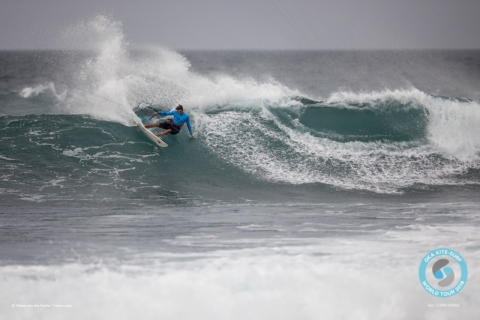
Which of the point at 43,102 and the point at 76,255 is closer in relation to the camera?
the point at 76,255

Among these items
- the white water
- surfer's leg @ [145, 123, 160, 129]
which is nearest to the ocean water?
the white water

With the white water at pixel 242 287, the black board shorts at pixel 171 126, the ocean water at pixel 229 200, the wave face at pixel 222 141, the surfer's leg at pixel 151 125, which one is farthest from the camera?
the surfer's leg at pixel 151 125

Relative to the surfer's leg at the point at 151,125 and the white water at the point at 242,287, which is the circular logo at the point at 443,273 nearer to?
the white water at the point at 242,287

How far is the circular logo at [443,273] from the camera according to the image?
4512 millimetres

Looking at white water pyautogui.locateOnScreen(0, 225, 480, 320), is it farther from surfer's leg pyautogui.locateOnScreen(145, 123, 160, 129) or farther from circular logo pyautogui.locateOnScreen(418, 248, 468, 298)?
surfer's leg pyautogui.locateOnScreen(145, 123, 160, 129)

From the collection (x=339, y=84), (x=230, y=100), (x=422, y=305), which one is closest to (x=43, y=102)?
(x=230, y=100)

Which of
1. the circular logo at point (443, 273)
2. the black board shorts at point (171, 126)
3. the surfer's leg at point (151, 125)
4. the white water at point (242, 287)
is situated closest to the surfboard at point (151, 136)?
the surfer's leg at point (151, 125)

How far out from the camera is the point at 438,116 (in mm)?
11953

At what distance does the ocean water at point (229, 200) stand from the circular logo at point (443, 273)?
0.09 metres

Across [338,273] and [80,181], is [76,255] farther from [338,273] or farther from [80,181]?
[80,181]

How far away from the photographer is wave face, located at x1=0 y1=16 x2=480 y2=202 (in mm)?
8656

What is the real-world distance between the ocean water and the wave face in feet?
0.15

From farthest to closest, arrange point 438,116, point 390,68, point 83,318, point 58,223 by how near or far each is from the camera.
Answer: point 390,68 → point 438,116 → point 58,223 → point 83,318

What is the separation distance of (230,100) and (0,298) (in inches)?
344
